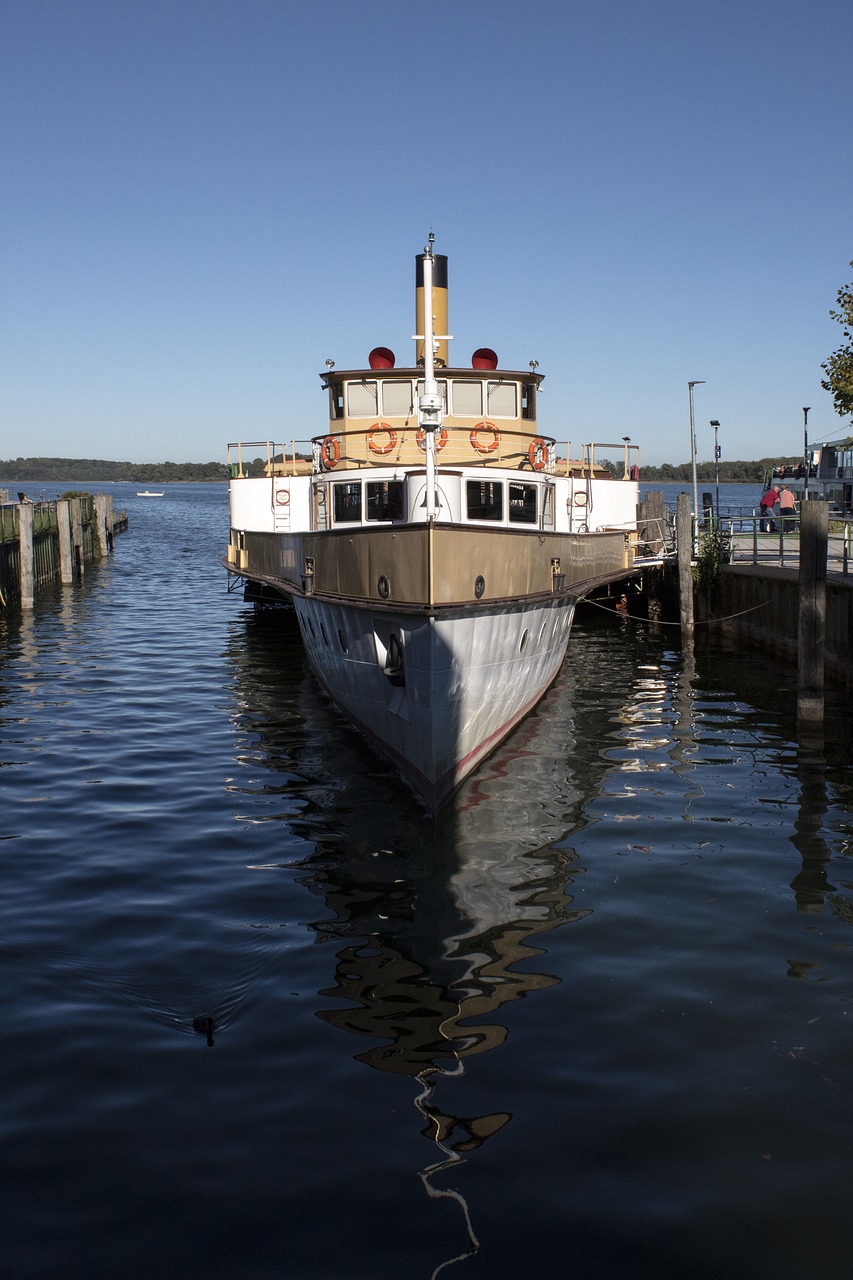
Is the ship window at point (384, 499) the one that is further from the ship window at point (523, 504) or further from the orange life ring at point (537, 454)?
the orange life ring at point (537, 454)

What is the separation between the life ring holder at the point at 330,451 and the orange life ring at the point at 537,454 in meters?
3.07

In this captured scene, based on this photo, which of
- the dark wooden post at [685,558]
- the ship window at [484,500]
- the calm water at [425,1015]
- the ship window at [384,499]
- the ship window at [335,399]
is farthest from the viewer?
the dark wooden post at [685,558]

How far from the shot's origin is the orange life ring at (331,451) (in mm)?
17422

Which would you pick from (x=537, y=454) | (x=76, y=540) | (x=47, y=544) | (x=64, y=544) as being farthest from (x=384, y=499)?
(x=76, y=540)

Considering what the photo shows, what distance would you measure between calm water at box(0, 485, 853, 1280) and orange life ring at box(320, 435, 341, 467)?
504 centimetres

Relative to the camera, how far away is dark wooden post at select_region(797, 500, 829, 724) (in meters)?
15.8

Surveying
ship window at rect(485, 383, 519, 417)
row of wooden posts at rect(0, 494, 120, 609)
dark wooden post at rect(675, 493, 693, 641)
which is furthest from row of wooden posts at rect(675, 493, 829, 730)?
row of wooden posts at rect(0, 494, 120, 609)

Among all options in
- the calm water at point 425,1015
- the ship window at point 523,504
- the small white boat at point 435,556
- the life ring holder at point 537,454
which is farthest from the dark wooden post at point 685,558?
the calm water at point 425,1015

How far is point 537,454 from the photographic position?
17156 mm

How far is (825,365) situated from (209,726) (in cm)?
1760

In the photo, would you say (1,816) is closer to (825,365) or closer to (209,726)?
(209,726)

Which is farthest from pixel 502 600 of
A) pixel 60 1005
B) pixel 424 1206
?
pixel 424 1206

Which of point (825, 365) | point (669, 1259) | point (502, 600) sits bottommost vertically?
point (669, 1259)

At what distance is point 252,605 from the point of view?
3584 cm
